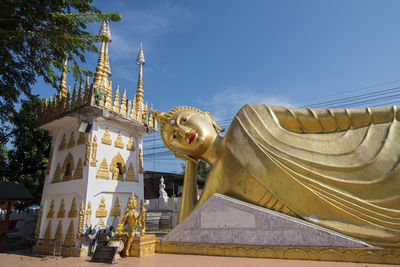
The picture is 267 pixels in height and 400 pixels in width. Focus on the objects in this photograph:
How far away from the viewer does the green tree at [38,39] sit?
674cm

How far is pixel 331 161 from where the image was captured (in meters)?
6.03

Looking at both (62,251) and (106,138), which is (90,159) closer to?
(106,138)

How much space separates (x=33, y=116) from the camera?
1493 cm

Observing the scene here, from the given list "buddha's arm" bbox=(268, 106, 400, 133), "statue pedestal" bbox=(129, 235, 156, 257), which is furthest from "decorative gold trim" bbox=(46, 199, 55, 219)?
"buddha's arm" bbox=(268, 106, 400, 133)

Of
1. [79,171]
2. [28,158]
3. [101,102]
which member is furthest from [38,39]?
[28,158]

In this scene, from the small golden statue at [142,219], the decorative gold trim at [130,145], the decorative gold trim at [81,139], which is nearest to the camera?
the small golden statue at [142,219]

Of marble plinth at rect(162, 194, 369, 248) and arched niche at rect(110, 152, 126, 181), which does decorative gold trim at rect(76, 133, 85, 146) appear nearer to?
arched niche at rect(110, 152, 126, 181)

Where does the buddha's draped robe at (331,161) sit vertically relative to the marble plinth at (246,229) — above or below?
above

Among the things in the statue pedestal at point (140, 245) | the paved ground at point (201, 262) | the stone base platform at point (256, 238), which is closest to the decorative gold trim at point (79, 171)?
the paved ground at point (201, 262)

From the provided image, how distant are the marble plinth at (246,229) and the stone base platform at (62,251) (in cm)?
367

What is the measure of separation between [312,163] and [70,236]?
8.46m

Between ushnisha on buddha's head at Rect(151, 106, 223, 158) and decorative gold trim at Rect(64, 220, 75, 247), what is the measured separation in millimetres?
4579

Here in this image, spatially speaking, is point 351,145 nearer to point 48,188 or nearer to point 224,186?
point 224,186

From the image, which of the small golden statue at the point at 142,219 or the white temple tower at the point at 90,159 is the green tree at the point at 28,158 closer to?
the white temple tower at the point at 90,159
